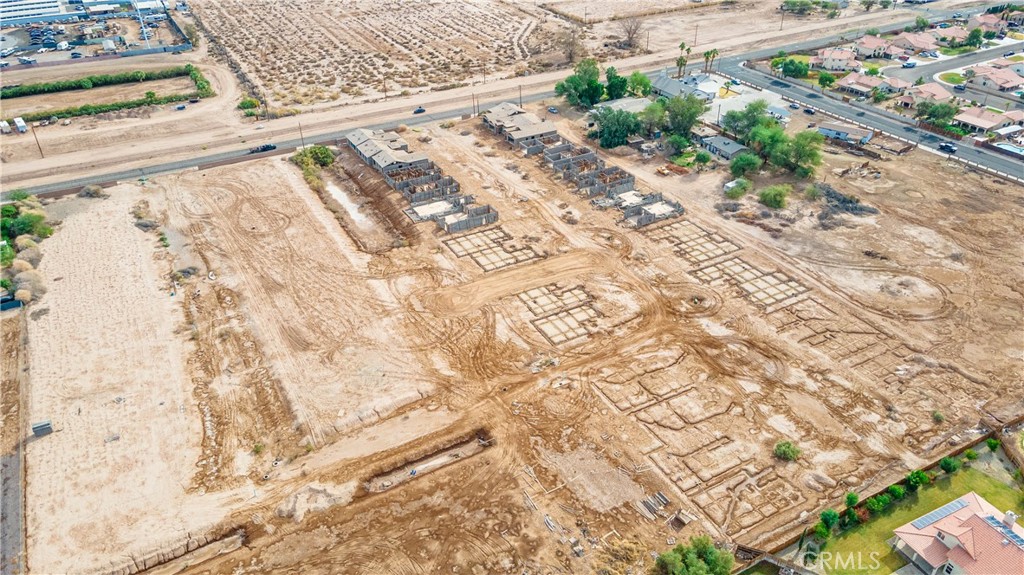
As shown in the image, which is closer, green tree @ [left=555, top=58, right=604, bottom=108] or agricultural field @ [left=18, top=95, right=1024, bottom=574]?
agricultural field @ [left=18, top=95, right=1024, bottom=574]

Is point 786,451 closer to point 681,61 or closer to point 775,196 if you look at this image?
point 775,196

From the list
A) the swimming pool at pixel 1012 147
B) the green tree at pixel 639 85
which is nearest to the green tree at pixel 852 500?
the swimming pool at pixel 1012 147

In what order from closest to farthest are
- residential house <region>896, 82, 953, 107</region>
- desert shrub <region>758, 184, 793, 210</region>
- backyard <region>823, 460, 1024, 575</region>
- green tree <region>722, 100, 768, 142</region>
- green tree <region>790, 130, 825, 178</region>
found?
backyard <region>823, 460, 1024, 575</region>, desert shrub <region>758, 184, 793, 210</region>, green tree <region>790, 130, 825, 178</region>, green tree <region>722, 100, 768, 142</region>, residential house <region>896, 82, 953, 107</region>

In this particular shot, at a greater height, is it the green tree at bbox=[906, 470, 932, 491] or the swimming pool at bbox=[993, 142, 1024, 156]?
the swimming pool at bbox=[993, 142, 1024, 156]

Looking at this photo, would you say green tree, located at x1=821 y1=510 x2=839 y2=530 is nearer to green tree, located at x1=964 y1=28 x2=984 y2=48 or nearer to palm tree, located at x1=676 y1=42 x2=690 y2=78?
palm tree, located at x1=676 y1=42 x2=690 y2=78

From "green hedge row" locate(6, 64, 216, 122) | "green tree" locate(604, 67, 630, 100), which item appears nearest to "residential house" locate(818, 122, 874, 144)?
"green tree" locate(604, 67, 630, 100)

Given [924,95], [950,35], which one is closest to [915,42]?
[950,35]
